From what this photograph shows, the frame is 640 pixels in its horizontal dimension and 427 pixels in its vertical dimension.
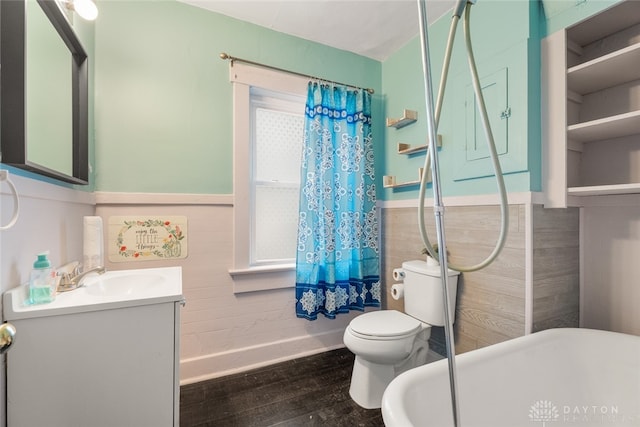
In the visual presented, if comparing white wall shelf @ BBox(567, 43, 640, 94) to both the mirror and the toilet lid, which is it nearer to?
the toilet lid

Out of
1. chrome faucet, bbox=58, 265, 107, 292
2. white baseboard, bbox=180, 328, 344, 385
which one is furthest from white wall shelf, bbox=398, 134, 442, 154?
chrome faucet, bbox=58, 265, 107, 292

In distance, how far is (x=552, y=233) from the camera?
142 centimetres

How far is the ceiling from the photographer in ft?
5.61

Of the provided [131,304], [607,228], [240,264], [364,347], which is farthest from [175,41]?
[607,228]

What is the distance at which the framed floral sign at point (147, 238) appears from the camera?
1.57 metres

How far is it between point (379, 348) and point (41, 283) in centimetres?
142

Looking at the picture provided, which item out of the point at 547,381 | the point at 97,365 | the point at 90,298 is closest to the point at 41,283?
the point at 90,298

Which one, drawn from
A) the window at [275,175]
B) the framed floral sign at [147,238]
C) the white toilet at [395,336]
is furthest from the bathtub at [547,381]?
the framed floral sign at [147,238]

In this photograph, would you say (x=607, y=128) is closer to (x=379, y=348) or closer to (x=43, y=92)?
(x=379, y=348)

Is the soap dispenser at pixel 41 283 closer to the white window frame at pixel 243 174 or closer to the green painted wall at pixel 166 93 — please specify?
the green painted wall at pixel 166 93

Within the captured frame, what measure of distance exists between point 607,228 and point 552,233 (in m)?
0.28

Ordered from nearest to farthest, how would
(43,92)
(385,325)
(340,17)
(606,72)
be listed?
(43,92), (606,72), (385,325), (340,17)

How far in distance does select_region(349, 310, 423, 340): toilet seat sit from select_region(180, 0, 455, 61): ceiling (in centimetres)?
193

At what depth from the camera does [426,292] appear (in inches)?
63.7
